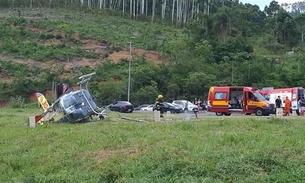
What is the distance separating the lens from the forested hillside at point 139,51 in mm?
65062

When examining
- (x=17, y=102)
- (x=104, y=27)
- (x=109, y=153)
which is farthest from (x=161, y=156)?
(x=104, y=27)

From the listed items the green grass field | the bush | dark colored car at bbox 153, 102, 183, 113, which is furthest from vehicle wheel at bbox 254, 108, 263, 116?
the bush

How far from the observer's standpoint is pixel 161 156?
1389 centimetres

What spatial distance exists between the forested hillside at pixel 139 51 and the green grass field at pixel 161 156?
42417 millimetres

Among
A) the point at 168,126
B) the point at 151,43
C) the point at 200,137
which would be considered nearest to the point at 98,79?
the point at 151,43

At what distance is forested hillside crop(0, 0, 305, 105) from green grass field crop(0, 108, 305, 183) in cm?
4242

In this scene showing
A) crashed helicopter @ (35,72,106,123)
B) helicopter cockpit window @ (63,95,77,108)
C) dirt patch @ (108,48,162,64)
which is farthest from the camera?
dirt patch @ (108,48,162,64)

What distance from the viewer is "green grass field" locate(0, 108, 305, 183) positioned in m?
12.5

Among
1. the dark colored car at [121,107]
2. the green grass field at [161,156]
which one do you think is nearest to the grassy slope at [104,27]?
the dark colored car at [121,107]

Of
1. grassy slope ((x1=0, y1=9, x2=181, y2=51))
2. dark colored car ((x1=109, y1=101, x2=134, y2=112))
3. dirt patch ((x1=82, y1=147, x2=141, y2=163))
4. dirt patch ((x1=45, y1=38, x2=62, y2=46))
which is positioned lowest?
dark colored car ((x1=109, y1=101, x2=134, y2=112))

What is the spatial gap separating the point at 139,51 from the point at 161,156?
2596 inches

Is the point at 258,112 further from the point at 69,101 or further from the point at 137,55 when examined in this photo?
the point at 137,55

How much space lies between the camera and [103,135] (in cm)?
1903

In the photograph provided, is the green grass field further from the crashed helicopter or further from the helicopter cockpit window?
the helicopter cockpit window
